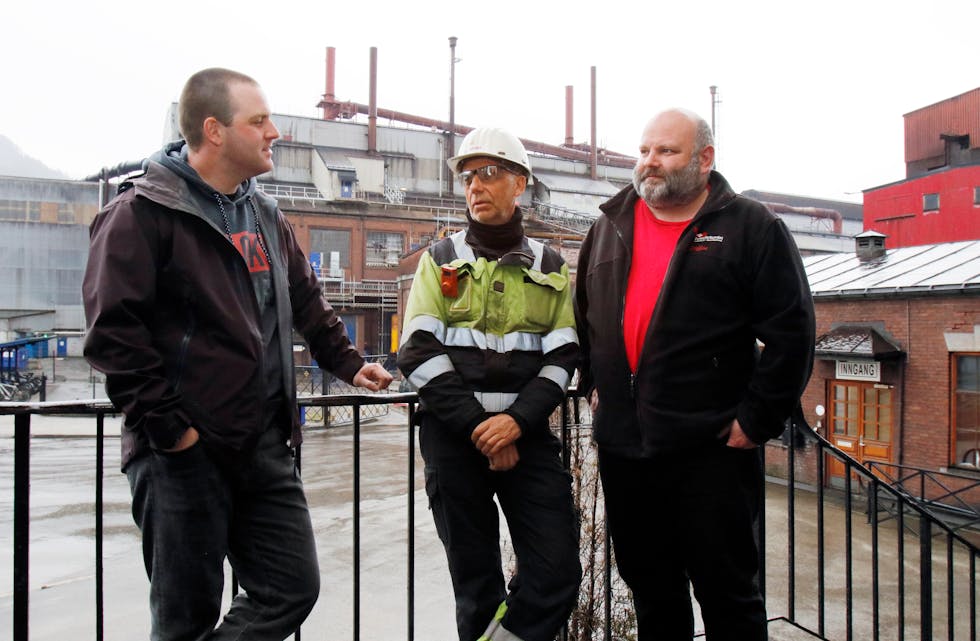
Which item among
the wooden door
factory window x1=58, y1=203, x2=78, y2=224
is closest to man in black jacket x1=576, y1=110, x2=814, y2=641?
the wooden door

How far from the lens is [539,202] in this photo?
154 feet

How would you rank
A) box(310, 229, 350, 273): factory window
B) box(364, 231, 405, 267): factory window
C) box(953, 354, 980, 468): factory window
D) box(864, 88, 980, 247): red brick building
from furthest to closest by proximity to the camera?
1. box(364, 231, 405, 267): factory window
2. box(310, 229, 350, 273): factory window
3. box(864, 88, 980, 247): red brick building
4. box(953, 354, 980, 468): factory window

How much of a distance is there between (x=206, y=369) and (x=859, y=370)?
704 inches

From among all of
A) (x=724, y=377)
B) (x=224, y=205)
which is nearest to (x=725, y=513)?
(x=724, y=377)

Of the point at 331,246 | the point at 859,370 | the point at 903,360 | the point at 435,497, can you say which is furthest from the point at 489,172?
the point at 331,246

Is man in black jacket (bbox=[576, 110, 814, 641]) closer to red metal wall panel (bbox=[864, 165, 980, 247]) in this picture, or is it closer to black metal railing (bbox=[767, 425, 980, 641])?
black metal railing (bbox=[767, 425, 980, 641])

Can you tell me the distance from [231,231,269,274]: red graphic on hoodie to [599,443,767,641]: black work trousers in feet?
4.89

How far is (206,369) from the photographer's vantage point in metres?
2.17

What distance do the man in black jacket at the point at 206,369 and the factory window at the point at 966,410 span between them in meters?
16.4

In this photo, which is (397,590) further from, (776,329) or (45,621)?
(776,329)

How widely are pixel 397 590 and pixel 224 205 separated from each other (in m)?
6.99

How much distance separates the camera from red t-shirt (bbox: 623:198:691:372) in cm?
269

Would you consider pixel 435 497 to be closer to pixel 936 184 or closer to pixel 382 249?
pixel 936 184

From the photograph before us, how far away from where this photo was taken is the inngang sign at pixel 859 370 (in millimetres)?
16547
